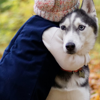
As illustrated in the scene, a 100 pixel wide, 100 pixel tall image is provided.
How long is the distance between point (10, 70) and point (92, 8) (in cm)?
117

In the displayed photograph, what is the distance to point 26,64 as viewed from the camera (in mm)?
1792

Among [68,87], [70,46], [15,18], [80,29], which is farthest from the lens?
[15,18]

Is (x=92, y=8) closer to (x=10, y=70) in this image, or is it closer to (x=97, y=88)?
(x=10, y=70)

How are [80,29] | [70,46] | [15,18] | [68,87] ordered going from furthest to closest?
[15,18] → [68,87] → [80,29] → [70,46]

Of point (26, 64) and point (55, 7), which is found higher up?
point (55, 7)

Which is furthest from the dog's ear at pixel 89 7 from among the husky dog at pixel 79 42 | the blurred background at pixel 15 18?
the blurred background at pixel 15 18

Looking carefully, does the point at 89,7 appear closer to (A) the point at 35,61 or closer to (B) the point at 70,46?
→ (B) the point at 70,46

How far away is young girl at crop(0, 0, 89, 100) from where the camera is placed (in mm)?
1787

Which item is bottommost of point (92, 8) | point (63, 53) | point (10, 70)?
point (10, 70)

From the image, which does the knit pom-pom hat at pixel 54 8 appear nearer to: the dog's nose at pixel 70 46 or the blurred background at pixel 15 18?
the dog's nose at pixel 70 46

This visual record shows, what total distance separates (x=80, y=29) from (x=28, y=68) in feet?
2.27

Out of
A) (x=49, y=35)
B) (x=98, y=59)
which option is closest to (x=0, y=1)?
(x=98, y=59)

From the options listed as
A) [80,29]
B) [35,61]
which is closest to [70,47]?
[80,29]

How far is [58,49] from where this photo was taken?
1761 mm
